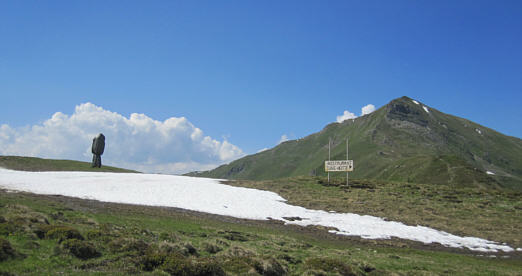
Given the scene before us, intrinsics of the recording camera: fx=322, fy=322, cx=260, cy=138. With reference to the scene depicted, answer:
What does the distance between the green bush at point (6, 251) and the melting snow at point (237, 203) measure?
22573 mm

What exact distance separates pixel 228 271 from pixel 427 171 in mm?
151858

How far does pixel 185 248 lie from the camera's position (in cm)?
1434

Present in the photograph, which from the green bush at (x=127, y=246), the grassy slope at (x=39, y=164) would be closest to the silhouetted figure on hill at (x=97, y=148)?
the grassy slope at (x=39, y=164)

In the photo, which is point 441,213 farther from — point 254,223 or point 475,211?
point 254,223

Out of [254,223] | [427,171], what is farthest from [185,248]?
[427,171]

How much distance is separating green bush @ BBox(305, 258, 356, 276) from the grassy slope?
60.0 meters

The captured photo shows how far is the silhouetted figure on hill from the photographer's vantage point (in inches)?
→ 2616

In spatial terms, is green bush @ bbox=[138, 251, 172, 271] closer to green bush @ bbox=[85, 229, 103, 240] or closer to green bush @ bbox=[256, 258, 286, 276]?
green bush @ bbox=[85, 229, 103, 240]

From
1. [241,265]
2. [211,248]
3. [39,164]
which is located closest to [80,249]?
[211,248]

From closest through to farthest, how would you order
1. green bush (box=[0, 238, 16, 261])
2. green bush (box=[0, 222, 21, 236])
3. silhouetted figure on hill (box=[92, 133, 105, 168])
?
green bush (box=[0, 238, 16, 261])
green bush (box=[0, 222, 21, 236])
silhouetted figure on hill (box=[92, 133, 105, 168])

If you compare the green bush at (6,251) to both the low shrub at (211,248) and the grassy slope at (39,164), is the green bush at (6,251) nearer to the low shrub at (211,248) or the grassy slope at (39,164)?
the low shrub at (211,248)

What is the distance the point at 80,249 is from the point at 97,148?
61333 mm

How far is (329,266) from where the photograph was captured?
14.0 meters

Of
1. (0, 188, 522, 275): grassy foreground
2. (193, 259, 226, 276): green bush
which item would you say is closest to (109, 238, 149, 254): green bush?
(0, 188, 522, 275): grassy foreground
